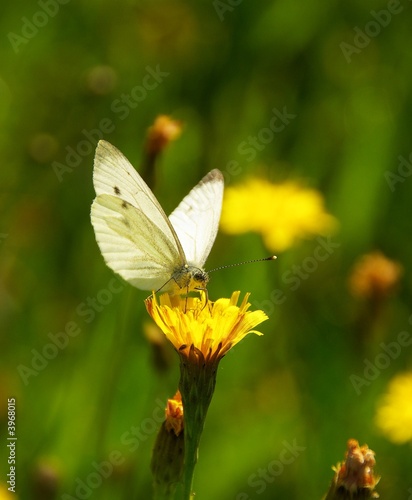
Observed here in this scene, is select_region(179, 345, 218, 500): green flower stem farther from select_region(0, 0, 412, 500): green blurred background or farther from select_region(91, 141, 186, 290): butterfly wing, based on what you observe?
select_region(0, 0, 412, 500): green blurred background

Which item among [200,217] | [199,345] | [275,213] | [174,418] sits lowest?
[174,418]

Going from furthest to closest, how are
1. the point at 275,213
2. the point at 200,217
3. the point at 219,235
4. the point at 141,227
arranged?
the point at 219,235 < the point at 275,213 < the point at 200,217 < the point at 141,227

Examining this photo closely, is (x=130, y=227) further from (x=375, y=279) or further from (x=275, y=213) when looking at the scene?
(x=275, y=213)

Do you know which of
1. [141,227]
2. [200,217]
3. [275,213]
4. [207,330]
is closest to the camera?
[207,330]

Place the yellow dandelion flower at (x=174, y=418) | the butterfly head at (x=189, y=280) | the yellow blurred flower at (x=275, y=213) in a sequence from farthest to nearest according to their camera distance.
Answer: the yellow blurred flower at (x=275, y=213), the butterfly head at (x=189, y=280), the yellow dandelion flower at (x=174, y=418)

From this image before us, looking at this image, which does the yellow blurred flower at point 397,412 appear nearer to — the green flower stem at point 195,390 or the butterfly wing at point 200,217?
the butterfly wing at point 200,217

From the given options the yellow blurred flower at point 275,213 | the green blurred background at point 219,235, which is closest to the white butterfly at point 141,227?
the green blurred background at point 219,235

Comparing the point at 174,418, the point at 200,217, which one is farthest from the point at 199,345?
the point at 200,217
